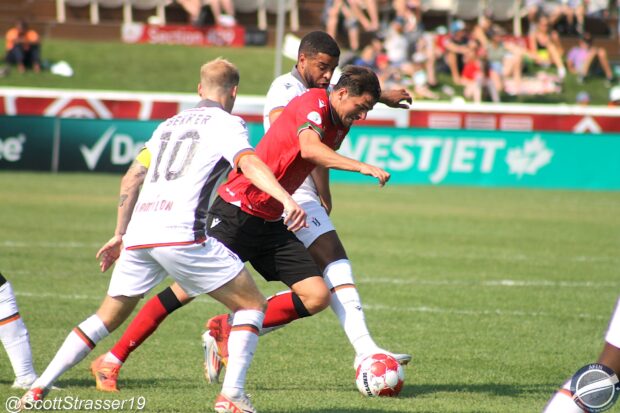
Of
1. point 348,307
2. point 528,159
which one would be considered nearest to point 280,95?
point 348,307

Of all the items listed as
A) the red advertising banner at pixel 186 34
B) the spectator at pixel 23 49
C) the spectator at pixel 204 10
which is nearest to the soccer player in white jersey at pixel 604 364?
the spectator at pixel 23 49

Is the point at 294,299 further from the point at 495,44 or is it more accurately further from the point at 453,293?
the point at 495,44

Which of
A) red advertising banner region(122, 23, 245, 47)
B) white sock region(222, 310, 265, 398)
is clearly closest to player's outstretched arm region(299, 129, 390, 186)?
white sock region(222, 310, 265, 398)

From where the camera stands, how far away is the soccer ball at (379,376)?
675 centimetres

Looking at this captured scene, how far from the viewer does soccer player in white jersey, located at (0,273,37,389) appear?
6539mm

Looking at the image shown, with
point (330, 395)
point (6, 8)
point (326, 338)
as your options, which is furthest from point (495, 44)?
point (330, 395)

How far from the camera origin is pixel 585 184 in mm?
24656

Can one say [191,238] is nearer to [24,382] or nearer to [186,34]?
[24,382]

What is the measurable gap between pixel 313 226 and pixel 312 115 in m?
1.12

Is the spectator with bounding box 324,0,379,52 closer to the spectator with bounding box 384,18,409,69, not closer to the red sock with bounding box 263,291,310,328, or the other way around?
the spectator with bounding box 384,18,409,69

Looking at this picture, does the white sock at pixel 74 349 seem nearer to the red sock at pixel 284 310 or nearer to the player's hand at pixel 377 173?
the red sock at pixel 284 310

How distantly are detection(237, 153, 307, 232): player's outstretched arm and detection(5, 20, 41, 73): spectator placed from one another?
26.1 metres

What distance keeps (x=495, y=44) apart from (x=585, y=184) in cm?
923

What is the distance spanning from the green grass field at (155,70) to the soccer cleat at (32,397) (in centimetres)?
2490
